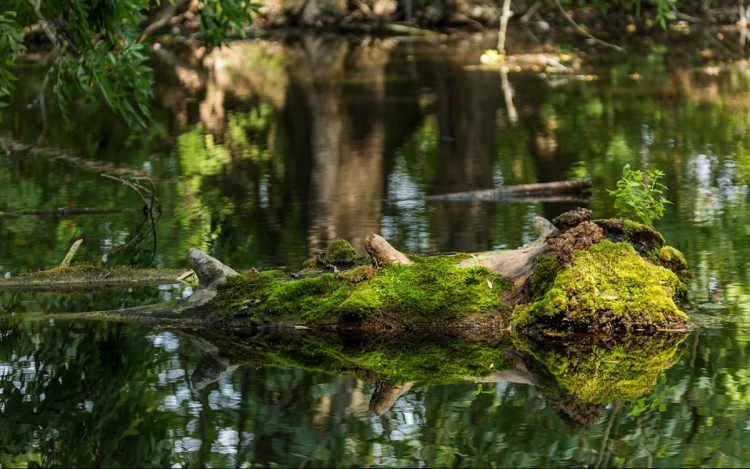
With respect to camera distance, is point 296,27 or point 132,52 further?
point 296,27

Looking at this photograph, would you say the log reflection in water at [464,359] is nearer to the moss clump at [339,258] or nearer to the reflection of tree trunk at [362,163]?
the moss clump at [339,258]

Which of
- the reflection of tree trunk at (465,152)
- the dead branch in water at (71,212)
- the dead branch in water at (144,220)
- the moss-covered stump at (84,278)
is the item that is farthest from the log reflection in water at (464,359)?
the dead branch in water at (71,212)

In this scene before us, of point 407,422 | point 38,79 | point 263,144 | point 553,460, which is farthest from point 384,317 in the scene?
point 38,79

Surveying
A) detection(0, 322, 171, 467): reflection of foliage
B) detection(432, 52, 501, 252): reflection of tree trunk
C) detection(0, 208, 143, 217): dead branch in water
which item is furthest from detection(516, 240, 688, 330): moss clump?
detection(0, 208, 143, 217): dead branch in water

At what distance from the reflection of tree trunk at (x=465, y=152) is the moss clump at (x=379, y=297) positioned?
1882 mm

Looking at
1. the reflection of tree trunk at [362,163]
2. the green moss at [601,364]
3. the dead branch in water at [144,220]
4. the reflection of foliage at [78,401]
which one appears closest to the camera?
the reflection of foliage at [78,401]

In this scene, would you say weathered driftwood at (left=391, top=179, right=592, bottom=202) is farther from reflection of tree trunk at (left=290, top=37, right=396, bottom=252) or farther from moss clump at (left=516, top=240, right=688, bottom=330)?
moss clump at (left=516, top=240, right=688, bottom=330)

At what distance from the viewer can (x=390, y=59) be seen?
28.0 meters

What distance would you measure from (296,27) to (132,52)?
101ft

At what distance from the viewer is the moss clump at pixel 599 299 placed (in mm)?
5977

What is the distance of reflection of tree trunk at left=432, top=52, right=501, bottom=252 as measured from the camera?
894 centimetres

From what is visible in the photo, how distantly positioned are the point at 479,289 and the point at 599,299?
0.77m

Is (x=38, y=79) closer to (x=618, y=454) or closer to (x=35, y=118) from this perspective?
(x=35, y=118)

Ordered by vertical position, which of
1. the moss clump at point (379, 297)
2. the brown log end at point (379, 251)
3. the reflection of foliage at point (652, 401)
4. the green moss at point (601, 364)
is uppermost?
the brown log end at point (379, 251)
